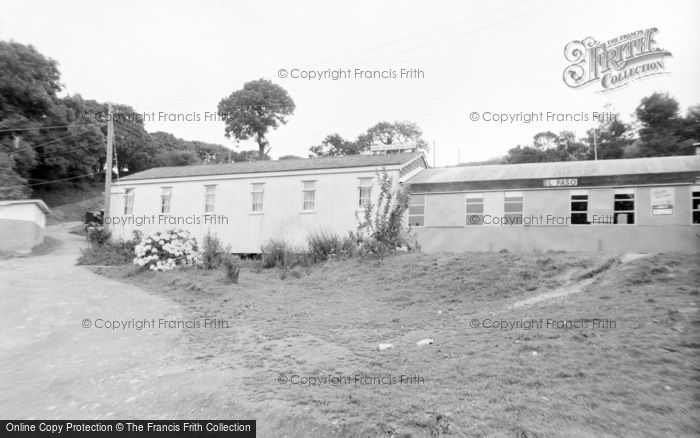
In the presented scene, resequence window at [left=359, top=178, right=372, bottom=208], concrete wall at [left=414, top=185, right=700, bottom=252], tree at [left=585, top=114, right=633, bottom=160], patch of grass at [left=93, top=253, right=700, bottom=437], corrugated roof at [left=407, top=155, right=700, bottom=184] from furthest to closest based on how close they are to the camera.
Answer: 1. tree at [left=585, top=114, right=633, bottom=160]
2. window at [left=359, top=178, right=372, bottom=208]
3. corrugated roof at [left=407, top=155, right=700, bottom=184]
4. concrete wall at [left=414, top=185, right=700, bottom=252]
5. patch of grass at [left=93, top=253, right=700, bottom=437]

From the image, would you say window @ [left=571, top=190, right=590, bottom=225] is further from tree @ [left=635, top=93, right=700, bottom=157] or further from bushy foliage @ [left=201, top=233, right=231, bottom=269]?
tree @ [left=635, top=93, right=700, bottom=157]

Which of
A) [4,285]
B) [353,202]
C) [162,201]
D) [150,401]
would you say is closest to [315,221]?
[353,202]

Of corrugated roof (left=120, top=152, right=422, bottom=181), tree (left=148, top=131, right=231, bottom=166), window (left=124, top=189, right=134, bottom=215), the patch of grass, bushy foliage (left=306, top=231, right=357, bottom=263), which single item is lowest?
the patch of grass

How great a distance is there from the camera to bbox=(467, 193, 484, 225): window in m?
18.8

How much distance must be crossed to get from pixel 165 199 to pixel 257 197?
656 centimetres

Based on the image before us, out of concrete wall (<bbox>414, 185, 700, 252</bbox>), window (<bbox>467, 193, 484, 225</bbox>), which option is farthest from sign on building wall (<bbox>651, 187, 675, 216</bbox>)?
window (<bbox>467, 193, 484, 225</bbox>)

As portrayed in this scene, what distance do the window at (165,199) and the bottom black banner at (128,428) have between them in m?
23.2

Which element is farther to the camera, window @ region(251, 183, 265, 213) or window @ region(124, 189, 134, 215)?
window @ region(124, 189, 134, 215)

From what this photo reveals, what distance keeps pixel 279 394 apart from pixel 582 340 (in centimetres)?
330

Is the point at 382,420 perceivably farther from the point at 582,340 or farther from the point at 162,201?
the point at 162,201

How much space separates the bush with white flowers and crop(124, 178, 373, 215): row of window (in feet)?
23.8

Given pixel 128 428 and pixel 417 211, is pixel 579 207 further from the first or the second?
pixel 128 428

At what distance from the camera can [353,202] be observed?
21016 mm

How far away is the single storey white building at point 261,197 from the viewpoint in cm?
2117
